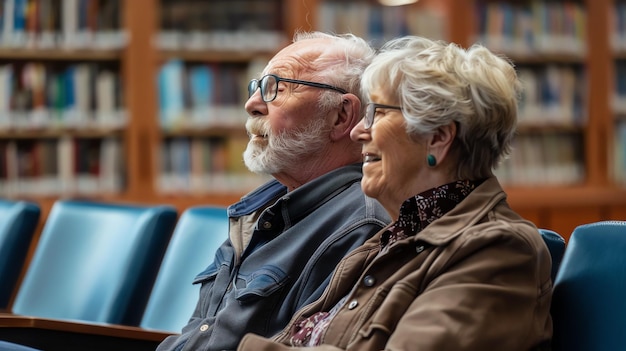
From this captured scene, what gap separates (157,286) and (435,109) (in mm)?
1308

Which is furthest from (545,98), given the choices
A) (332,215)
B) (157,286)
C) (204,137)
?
(332,215)

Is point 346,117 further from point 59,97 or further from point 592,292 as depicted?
point 59,97

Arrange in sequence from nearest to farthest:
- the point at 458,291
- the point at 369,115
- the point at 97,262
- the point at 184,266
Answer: the point at 458,291 → the point at 369,115 → the point at 184,266 → the point at 97,262

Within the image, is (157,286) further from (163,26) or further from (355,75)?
(163,26)

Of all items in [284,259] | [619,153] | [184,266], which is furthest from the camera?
[619,153]

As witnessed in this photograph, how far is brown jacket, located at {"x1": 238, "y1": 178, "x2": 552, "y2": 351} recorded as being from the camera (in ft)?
4.48

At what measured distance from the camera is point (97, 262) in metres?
2.77

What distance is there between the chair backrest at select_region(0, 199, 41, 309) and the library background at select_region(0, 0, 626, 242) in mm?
1855

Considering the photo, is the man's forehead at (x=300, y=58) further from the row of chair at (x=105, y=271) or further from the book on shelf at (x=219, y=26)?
the book on shelf at (x=219, y=26)

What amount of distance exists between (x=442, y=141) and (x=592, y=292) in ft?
1.12

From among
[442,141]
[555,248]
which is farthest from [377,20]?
[442,141]

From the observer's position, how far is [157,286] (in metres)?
2.61

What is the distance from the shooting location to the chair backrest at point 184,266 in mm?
2494

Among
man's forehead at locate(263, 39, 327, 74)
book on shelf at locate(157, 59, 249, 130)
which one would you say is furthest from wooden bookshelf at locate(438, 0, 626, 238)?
man's forehead at locate(263, 39, 327, 74)
